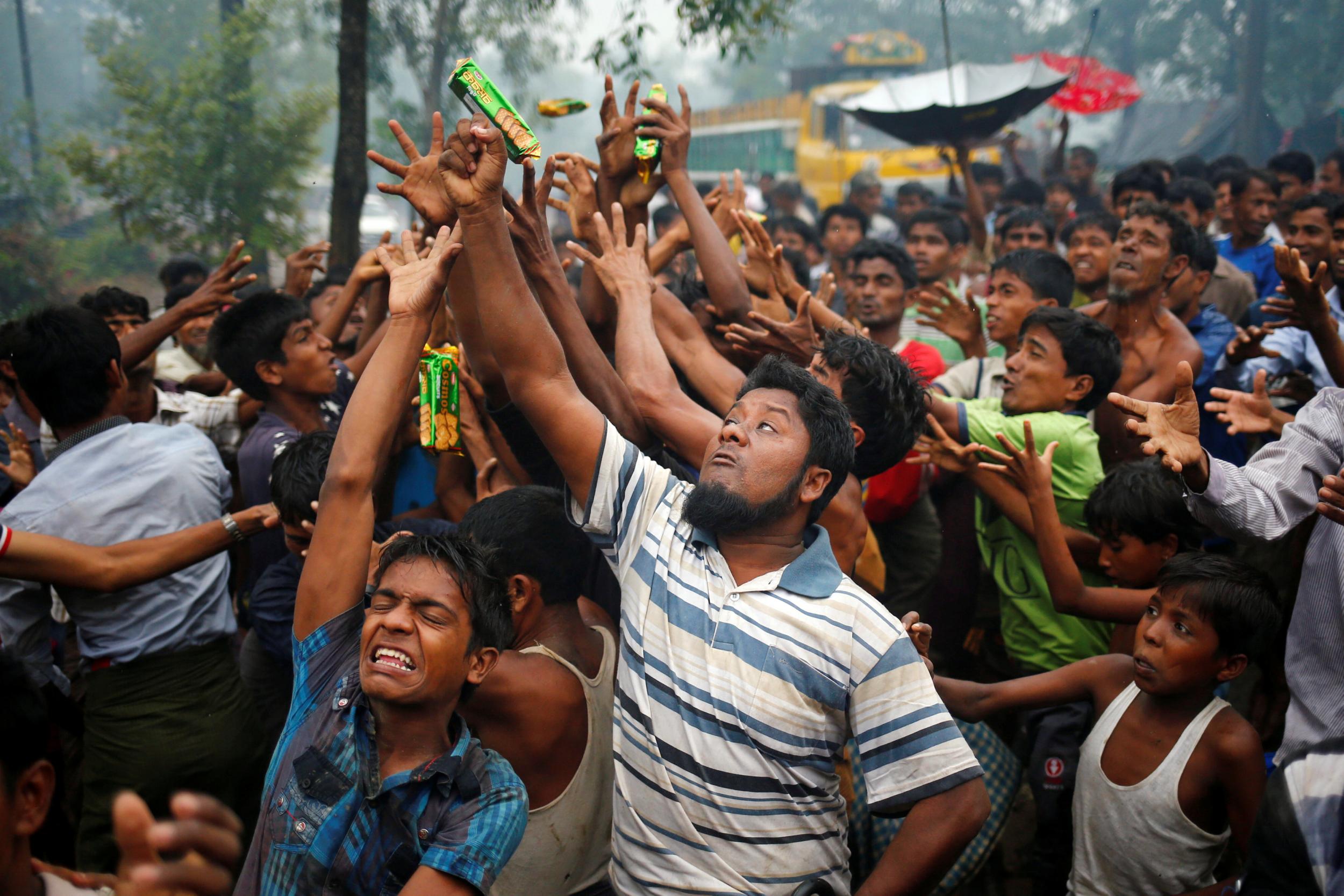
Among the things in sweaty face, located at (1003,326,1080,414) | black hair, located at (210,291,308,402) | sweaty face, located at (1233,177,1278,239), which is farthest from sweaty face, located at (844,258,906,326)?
sweaty face, located at (1233,177,1278,239)

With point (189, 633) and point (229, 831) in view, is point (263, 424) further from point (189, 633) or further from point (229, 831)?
point (229, 831)

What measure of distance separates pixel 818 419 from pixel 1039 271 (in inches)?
113

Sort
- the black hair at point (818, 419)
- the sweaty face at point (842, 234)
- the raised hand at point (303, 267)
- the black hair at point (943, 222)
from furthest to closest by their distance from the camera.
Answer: the sweaty face at point (842, 234) → the black hair at point (943, 222) → the raised hand at point (303, 267) → the black hair at point (818, 419)

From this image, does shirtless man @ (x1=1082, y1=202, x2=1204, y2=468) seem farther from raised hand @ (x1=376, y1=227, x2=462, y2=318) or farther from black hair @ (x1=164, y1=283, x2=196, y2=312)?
black hair @ (x1=164, y1=283, x2=196, y2=312)

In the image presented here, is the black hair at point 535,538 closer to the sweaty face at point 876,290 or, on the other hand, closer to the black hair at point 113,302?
the sweaty face at point 876,290

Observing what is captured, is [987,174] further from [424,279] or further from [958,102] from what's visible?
[424,279]

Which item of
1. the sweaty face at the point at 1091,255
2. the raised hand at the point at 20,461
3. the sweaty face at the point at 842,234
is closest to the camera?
the raised hand at the point at 20,461

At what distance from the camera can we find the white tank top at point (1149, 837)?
104 inches

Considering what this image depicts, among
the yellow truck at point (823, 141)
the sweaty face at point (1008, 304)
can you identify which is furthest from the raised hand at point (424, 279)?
the yellow truck at point (823, 141)

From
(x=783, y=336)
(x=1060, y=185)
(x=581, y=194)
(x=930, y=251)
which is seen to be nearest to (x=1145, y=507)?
(x=783, y=336)

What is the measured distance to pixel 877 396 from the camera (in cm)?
296

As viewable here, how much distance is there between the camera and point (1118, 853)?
8.89 feet

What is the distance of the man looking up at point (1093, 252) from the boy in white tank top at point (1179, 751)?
325 cm

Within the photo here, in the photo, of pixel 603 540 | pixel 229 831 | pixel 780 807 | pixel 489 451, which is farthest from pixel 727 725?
pixel 489 451
